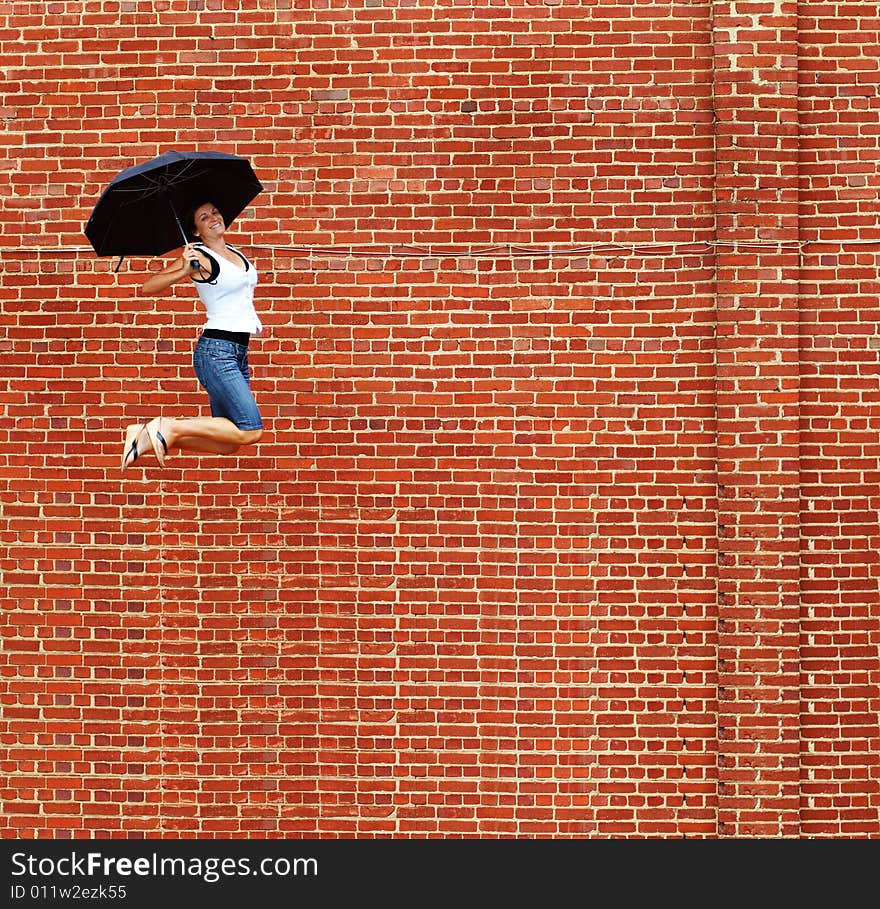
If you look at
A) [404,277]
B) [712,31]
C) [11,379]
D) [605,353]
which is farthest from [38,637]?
[712,31]

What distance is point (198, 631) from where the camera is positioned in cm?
635

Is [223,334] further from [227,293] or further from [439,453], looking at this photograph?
[439,453]

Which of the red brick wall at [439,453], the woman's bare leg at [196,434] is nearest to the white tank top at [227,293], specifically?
the woman's bare leg at [196,434]

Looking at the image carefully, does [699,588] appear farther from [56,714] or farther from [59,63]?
[59,63]

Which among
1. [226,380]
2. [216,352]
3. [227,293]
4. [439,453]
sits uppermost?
[227,293]

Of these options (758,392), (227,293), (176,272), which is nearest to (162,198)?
(176,272)

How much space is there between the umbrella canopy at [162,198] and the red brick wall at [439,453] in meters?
0.84

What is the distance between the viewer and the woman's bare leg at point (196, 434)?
5391 millimetres

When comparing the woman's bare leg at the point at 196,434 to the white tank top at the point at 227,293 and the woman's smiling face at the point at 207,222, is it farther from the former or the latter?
the woman's smiling face at the point at 207,222

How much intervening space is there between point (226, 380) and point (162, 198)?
2.99ft

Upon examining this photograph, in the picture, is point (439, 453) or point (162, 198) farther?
point (439, 453)

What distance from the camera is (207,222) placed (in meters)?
5.45

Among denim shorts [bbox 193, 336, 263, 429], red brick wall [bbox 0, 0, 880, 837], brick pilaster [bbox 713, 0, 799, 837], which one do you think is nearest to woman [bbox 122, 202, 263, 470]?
denim shorts [bbox 193, 336, 263, 429]

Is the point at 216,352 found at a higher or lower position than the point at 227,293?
lower
